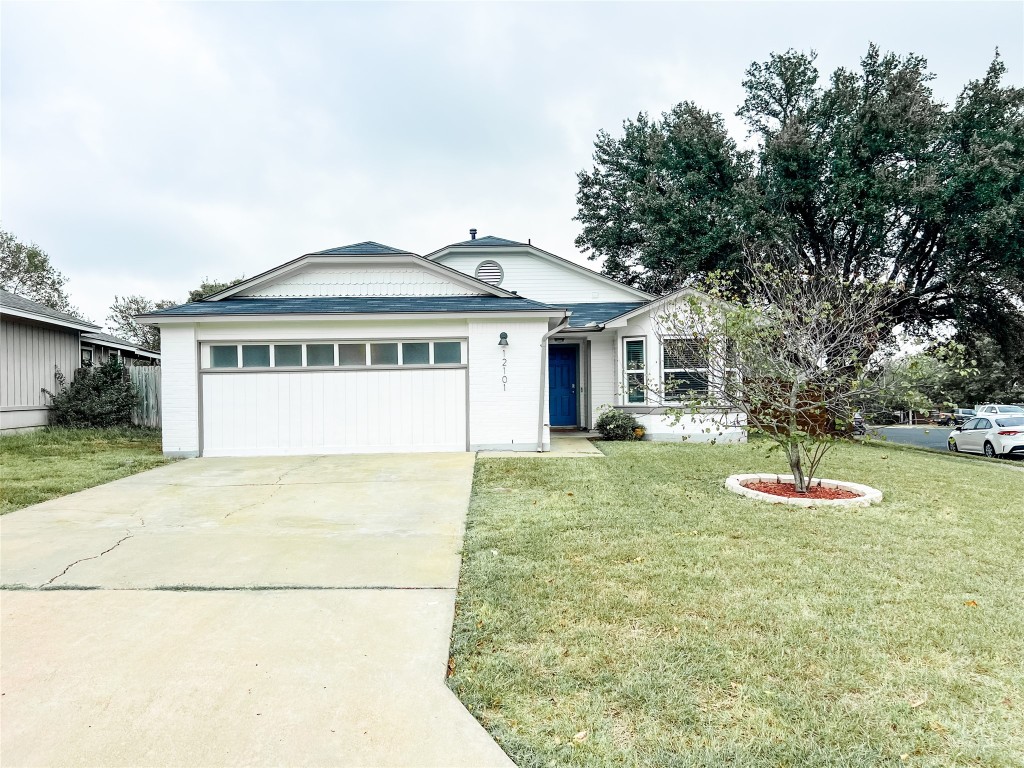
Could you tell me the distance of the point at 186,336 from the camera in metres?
9.95

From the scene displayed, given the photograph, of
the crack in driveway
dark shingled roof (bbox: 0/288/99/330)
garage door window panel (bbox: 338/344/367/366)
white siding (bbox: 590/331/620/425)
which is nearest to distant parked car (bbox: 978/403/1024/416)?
white siding (bbox: 590/331/620/425)

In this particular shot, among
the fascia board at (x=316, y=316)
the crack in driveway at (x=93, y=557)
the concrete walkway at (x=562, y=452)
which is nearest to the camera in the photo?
the crack in driveway at (x=93, y=557)

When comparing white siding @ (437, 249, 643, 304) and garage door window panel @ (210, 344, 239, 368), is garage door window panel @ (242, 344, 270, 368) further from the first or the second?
white siding @ (437, 249, 643, 304)

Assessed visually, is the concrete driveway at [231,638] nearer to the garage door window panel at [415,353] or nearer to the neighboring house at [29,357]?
the garage door window panel at [415,353]

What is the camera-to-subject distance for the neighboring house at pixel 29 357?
39.5ft

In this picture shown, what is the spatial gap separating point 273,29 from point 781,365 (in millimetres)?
12103

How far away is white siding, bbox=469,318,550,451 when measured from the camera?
33.8ft

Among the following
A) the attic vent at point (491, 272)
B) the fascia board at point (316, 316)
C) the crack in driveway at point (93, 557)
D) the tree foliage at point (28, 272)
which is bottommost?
the crack in driveway at point (93, 557)

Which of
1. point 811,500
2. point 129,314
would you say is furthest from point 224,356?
point 129,314

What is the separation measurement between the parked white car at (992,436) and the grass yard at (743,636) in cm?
1166

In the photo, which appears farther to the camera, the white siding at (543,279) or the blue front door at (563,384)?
the white siding at (543,279)

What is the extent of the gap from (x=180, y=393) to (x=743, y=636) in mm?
10264

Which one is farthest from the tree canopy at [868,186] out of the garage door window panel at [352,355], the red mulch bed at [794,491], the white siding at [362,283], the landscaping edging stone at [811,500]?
the garage door window panel at [352,355]

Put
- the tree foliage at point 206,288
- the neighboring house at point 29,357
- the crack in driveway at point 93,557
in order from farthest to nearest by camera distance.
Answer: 1. the tree foliage at point 206,288
2. the neighboring house at point 29,357
3. the crack in driveway at point 93,557
